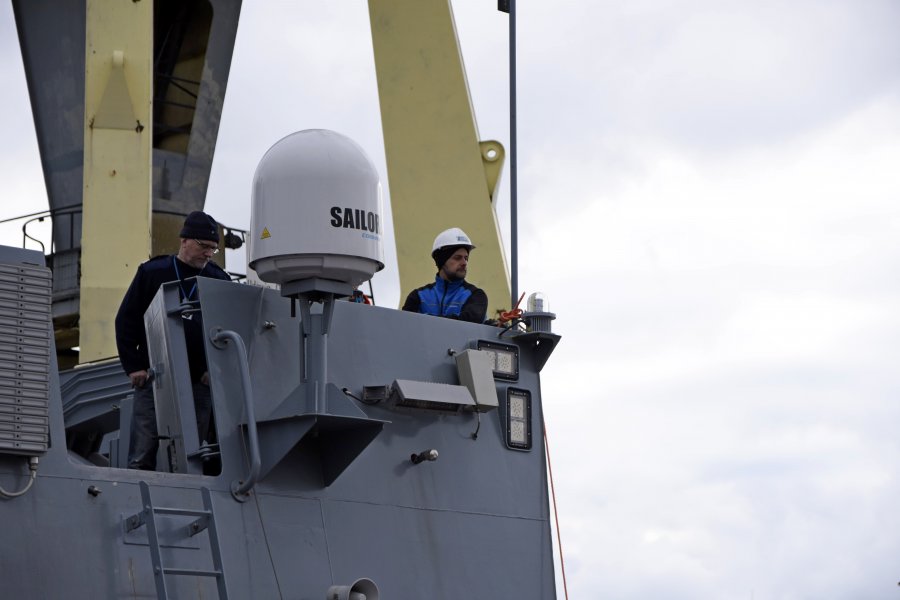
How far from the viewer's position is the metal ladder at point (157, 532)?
5.77 m

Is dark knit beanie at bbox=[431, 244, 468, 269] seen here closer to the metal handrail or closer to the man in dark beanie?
the man in dark beanie

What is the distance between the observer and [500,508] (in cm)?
760

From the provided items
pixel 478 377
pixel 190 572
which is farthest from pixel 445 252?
pixel 190 572

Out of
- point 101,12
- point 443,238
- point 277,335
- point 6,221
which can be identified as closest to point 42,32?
point 6,221

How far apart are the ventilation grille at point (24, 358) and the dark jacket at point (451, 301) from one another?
2706mm

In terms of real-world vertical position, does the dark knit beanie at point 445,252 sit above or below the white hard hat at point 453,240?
below

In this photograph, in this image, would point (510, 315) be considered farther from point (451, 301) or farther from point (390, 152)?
point (390, 152)

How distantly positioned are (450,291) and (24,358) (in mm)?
2970

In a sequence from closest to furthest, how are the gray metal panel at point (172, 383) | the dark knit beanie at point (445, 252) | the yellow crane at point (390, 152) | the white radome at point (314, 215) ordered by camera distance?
1. the white radome at point (314, 215)
2. the gray metal panel at point (172, 383)
3. the dark knit beanie at point (445, 252)
4. the yellow crane at point (390, 152)

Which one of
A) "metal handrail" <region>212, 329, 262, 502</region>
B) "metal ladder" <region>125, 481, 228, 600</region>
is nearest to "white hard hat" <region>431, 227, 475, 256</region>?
"metal handrail" <region>212, 329, 262, 502</region>

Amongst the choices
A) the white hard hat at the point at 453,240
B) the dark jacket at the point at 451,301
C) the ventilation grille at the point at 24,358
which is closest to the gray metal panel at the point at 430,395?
the dark jacket at the point at 451,301

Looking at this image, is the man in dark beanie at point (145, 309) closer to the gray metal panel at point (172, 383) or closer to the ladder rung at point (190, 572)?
the gray metal panel at point (172, 383)

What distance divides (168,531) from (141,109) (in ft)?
26.7

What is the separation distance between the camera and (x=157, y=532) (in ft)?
19.7
